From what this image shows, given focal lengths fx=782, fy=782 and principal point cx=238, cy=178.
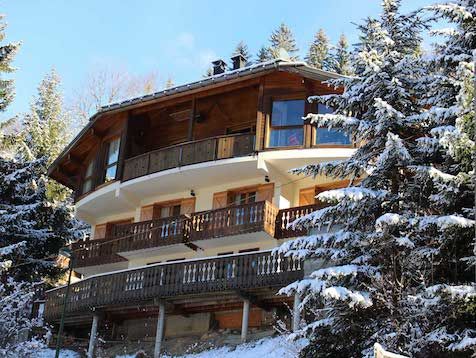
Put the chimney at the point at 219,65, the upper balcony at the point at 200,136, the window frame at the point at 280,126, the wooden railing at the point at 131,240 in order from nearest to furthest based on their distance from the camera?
the window frame at the point at 280,126 → the upper balcony at the point at 200,136 → the wooden railing at the point at 131,240 → the chimney at the point at 219,65

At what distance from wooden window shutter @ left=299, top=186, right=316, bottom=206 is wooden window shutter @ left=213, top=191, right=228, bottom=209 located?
9.10 ft

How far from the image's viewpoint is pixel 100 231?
105ft

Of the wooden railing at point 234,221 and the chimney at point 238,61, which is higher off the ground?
the chimney at point 238,61

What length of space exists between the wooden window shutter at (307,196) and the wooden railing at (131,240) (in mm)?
3925

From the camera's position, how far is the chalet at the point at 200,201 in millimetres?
24688

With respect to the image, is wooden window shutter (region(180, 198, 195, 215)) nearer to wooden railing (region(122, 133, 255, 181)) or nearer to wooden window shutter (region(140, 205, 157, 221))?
wooden window shutter (region(140, 205, 157, 221))

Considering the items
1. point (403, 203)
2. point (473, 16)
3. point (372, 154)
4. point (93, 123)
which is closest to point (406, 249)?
point (403, 203)

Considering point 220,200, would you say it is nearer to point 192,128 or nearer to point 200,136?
point 192,128

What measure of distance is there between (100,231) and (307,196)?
→ 9775 millimetres

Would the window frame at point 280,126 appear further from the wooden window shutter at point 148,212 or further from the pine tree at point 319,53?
the pine tree at point 319,53

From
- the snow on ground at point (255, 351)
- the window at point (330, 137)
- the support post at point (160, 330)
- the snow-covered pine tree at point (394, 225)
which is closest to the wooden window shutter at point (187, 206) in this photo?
the support post at point (160, 330)

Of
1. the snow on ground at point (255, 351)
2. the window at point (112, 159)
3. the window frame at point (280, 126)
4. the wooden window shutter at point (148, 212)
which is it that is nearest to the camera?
the snow on ground at point (255, 351)

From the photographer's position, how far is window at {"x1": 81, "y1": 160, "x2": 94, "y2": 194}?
3147 cm

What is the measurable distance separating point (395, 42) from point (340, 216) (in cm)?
422
